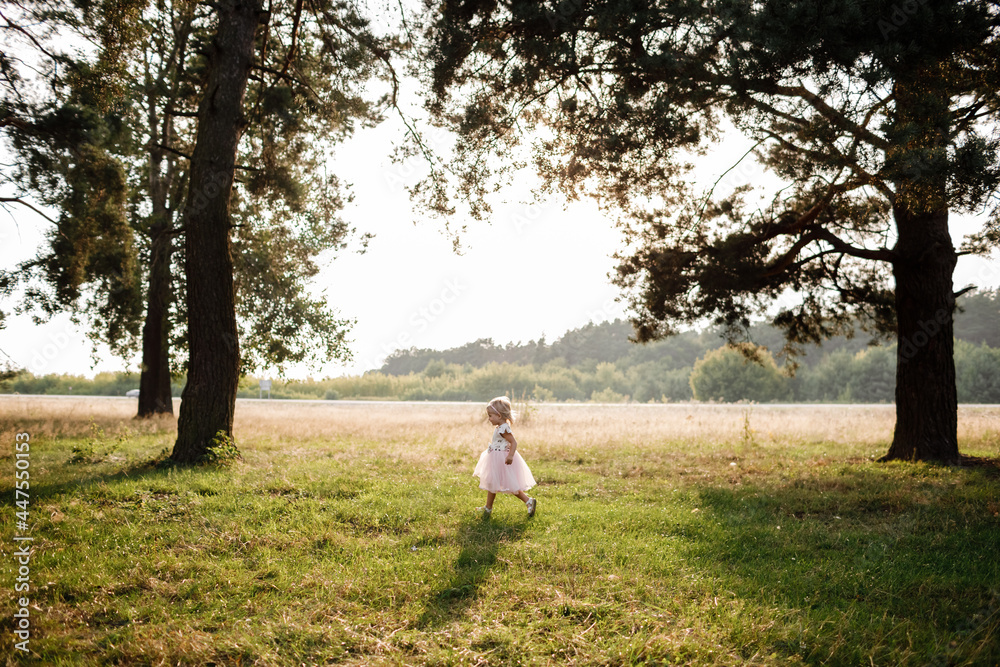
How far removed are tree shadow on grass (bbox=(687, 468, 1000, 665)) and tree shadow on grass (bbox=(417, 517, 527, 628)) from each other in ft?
5.99

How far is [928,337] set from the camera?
9625 mm

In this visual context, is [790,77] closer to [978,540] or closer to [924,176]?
[924,176]

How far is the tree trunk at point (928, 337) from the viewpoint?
9.63 meters

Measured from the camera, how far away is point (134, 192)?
16.5m

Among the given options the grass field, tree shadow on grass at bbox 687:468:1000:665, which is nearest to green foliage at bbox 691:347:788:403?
the grass field

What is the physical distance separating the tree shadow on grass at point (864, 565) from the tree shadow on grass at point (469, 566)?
5.99ft

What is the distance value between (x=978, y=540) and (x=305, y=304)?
17.0 metres

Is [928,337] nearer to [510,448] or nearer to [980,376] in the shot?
[510,448]

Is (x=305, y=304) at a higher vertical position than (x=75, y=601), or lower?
higher

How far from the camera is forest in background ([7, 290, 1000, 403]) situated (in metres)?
52.0

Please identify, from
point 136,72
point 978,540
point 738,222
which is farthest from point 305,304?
point 978,540

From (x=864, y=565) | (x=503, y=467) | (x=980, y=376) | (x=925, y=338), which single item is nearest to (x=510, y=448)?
(x=503, y=467)

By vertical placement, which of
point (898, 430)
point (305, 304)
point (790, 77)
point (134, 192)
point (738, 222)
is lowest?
point (898, 430)

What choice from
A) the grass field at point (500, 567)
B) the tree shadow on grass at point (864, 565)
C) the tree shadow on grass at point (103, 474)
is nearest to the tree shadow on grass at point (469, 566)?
the grass field at point (500, 567)
